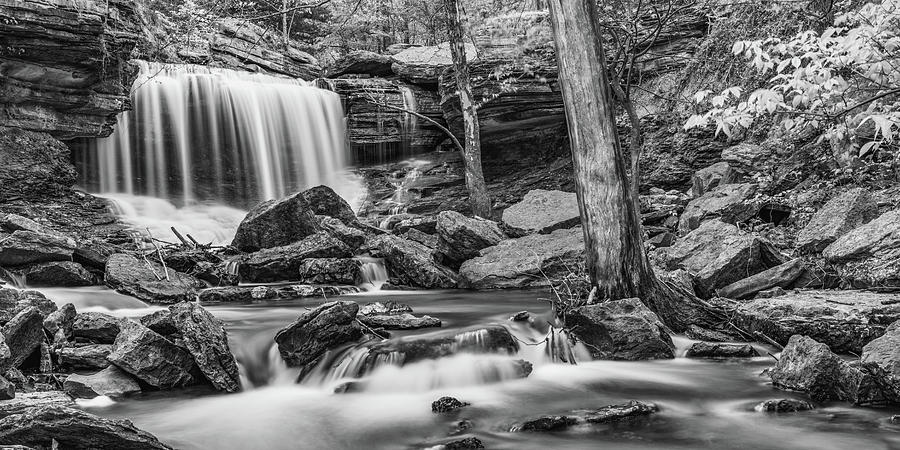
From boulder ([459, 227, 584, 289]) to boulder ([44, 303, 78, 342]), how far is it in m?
5.77

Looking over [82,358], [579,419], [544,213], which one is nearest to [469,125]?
[544,213]

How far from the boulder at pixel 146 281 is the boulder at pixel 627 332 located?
576 centimetres

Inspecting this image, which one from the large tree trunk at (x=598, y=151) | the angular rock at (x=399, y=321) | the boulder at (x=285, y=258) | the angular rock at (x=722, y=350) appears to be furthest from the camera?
the boulder at (x=285, y=258)

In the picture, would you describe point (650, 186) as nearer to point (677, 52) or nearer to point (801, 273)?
point (677, 52)

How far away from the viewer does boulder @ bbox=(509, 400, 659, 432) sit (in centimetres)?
442

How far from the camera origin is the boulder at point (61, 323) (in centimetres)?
575

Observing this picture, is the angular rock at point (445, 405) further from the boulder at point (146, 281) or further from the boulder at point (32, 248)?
the boulder at point (32, 248)

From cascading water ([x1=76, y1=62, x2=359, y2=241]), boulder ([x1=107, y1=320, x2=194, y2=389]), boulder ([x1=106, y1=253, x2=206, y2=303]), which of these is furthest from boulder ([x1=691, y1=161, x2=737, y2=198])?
boulder ([x1=107, y1=320, x2=194, y2=389])

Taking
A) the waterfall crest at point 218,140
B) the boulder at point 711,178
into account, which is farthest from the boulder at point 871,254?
the waterfall crest at point 218,140

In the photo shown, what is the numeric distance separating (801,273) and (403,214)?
10333 millimetres

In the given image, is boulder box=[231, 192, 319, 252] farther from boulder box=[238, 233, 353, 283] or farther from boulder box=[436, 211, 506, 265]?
boulder box=[436, 211, 506, 265]

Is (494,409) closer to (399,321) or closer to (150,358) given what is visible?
(399,321)

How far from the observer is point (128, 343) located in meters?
5.20

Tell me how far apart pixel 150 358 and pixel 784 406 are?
4803 mm
